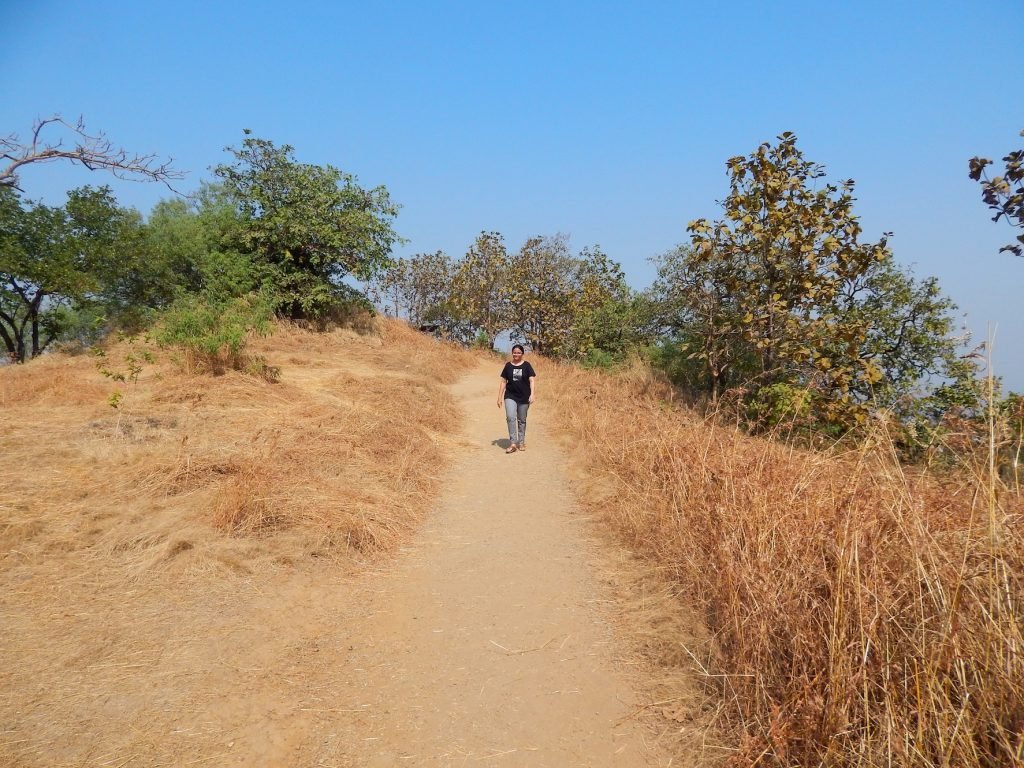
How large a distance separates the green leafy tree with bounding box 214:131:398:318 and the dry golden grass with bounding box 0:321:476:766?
9339 mm

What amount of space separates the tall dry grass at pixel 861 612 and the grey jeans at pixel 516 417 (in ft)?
15.0

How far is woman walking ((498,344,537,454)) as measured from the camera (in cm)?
861

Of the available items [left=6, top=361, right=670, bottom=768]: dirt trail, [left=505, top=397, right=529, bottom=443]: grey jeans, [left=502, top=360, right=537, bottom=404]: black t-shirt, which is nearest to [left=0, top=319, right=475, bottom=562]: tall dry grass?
[left=6, top=361, right=670, bottom=768]: dirt trail

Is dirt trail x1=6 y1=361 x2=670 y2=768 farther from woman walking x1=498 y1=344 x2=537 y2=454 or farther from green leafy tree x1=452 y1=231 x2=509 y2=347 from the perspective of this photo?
green leafy tree x1=452 y1=231 x2=509 y2=347

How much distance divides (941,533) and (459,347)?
1024 inches

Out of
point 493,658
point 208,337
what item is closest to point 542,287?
point 208,337

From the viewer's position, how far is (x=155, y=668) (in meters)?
3.02

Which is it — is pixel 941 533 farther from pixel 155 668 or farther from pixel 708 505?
pixel 155 668

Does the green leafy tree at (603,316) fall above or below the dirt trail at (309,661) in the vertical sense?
above

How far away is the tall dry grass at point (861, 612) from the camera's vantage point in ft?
6.51

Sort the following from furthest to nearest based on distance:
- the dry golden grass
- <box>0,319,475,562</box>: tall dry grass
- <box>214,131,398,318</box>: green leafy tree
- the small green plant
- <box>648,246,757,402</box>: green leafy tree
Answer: <box>214,131,398,318</box>: green leafy tree → <box>648,246,757,402</box>: green leafy tree → the small green plant → <box>0,319,475,562</box>: tall dry grass → the dry golden grass

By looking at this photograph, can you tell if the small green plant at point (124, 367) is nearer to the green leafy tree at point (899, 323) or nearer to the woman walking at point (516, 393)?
the woman walking at point (516, 393)

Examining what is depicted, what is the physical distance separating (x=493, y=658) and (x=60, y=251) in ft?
51.0

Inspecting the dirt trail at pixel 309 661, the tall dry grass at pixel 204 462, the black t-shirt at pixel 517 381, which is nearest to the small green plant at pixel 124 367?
the tall dry grass at pixel 204 462
